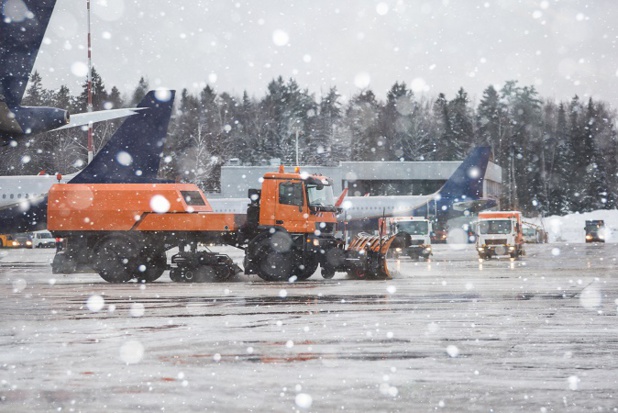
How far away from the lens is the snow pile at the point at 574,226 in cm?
7919

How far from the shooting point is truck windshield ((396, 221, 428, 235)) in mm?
41094

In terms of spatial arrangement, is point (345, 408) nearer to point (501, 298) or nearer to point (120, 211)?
point (501, 298)

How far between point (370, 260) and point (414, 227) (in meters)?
18.1

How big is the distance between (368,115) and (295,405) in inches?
4994

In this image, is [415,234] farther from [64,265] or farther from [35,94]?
[35,94]

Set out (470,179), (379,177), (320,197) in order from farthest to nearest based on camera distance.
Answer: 1. (379,177)
2. (470,179)
3. (320,197)

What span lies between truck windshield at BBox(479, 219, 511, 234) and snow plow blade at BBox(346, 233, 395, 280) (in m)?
18.1

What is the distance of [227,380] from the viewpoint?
24.6ft

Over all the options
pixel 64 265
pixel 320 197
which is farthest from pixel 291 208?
pixel 64 265

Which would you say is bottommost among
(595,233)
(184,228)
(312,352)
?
(312,352)

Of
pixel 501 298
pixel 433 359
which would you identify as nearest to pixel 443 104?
pixel 501 298

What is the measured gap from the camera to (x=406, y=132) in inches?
4847

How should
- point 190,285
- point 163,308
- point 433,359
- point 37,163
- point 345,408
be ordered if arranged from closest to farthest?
point 345,408, point 433,359, point 163,308, point 190,285, point 37,163

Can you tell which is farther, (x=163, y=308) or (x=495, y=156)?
(x=495, y=156)
